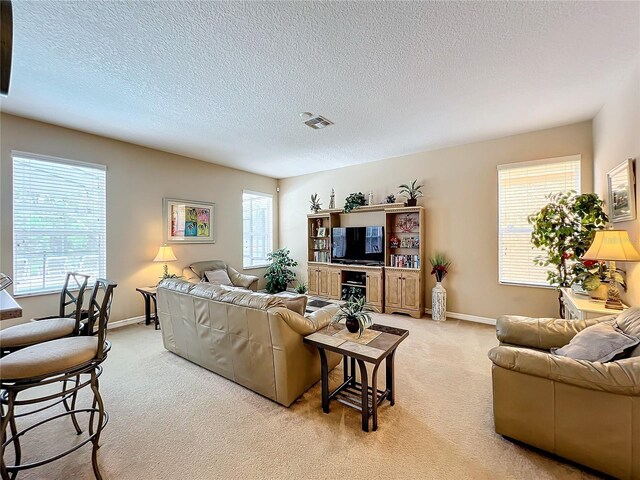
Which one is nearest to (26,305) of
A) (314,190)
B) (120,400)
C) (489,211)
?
(120,400)

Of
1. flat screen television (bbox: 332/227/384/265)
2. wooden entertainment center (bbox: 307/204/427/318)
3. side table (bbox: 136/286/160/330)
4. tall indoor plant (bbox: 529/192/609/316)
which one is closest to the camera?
tall indoor plant (bbox: 529/192/609/316)

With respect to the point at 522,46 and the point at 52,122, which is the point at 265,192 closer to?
the point at 52,122

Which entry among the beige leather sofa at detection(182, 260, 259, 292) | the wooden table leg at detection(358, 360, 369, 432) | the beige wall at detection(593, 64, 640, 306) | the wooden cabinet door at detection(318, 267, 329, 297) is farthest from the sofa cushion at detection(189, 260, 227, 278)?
the beige wall at detection(593, 64, 640, 306)

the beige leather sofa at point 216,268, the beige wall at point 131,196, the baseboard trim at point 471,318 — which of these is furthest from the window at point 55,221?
the baseboard trim at point 471,318

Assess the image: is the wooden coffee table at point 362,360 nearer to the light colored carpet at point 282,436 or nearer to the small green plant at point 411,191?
the light colored carpet at point 282,436

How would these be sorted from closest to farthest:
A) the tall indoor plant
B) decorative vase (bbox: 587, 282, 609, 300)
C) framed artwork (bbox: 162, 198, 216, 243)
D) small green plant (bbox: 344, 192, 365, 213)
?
decorative vase (bbox: 587, 282, 609, 300)
the tall indoor plant
framed artwork (bbox: 162, 198, 216, 243)
small green plant (bbox: 344, 192, 365, 213)

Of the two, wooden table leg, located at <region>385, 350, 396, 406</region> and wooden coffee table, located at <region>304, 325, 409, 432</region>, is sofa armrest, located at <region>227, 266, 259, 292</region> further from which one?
wooden table leg, located at <region>385, 350, 396, 406</region>

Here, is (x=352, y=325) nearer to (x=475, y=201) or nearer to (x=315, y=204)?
(x=475, y=201)

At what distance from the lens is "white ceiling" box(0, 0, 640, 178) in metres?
1.83

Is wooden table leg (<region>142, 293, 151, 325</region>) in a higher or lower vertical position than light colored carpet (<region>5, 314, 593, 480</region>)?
higher

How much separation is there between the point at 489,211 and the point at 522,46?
2.61 m

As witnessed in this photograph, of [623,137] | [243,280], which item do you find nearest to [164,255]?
[243,280]

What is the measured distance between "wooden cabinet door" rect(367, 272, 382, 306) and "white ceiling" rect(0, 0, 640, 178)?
242 cm

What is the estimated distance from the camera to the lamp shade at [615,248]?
2.23 meters
